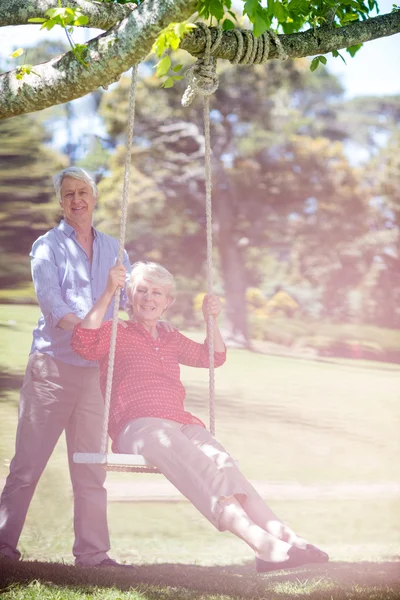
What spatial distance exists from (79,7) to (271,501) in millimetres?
3358

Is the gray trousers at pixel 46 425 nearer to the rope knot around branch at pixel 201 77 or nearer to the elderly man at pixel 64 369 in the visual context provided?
the elderly man at pixel 64 369

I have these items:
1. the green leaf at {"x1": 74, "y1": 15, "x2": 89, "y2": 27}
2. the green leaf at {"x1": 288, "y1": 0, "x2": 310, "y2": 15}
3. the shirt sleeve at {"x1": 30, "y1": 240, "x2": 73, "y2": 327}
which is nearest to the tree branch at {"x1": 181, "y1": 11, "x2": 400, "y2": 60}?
the green leaf at {"x1": 288, "y1": 0, "x2": 310, "y2": 15}

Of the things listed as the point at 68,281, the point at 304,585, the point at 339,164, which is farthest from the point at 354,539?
the point at 339,164

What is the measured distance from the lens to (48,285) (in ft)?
10.1

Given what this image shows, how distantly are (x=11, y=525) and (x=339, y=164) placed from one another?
4.14 m

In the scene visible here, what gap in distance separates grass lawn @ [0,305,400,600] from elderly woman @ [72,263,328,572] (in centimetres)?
69

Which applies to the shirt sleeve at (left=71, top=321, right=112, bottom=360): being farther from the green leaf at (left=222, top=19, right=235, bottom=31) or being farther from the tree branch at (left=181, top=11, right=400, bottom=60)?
the green leaf at (left=222, top=19, right=235, bottom=31)

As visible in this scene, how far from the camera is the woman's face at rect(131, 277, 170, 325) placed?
307 cm

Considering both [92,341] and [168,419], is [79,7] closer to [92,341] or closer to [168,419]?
[92,341]

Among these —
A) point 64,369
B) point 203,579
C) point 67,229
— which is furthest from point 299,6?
point 203,579

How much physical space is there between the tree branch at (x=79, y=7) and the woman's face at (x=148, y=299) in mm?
976

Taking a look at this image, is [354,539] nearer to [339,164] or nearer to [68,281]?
[68,281]

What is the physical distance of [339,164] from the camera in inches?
253

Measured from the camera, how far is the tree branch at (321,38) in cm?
262
